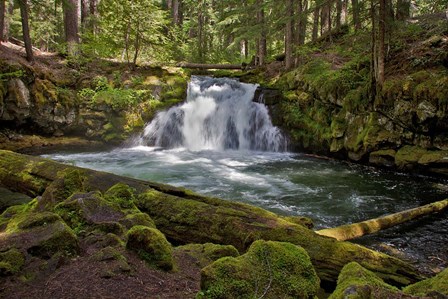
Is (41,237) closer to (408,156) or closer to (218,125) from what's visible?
(408,156)

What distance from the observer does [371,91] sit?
39.3 feet

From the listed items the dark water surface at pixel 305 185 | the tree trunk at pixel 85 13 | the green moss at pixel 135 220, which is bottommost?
the dark water surface at pixel 305 185

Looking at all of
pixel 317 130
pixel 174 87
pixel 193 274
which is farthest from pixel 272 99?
pixel 193 274

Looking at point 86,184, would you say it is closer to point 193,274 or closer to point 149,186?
point 149,186

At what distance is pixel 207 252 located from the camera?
3.93 metres

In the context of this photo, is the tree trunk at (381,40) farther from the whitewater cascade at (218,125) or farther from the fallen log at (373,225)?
the fallen log at (373,225)

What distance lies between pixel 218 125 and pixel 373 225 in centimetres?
1189

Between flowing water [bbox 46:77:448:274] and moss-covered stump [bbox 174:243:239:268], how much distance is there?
3262 mm

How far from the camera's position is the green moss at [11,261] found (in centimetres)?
299

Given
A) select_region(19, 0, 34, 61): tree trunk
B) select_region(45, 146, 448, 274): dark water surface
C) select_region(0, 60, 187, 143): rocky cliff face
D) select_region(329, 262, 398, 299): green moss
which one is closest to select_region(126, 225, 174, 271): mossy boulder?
select_region(329, 262, 398, 299): green moss

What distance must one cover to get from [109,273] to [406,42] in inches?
561

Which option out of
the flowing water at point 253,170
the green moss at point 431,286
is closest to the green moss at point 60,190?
the flowing water at point 253,170

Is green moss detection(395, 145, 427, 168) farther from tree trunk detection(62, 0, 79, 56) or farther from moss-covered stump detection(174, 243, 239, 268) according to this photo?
tree trunk detection(62, 0, 79, 56)

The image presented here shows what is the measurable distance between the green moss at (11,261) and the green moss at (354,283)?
279 cm
